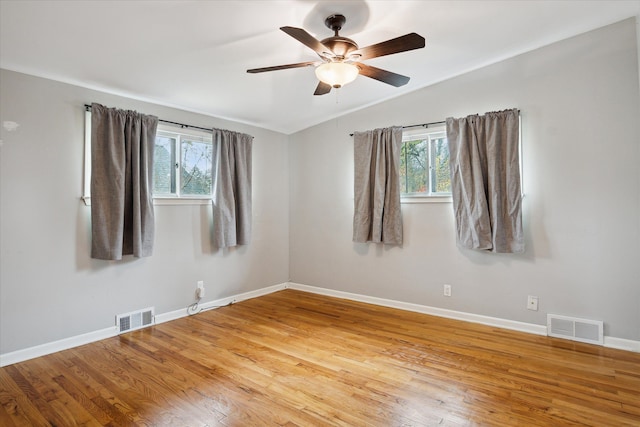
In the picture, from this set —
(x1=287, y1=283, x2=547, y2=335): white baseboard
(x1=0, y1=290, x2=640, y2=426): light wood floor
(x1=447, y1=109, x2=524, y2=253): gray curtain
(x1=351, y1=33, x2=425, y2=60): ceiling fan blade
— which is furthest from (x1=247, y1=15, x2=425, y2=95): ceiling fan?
(x1=287, y1=283, x2=547, y2=335): white baseboard

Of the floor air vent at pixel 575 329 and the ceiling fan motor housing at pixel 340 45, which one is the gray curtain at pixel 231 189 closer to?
the ceiling fan motor housing at pixel 340 45

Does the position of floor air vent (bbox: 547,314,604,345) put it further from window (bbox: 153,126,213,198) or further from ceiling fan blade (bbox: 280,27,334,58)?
window (bbox: 153,126,213,198)

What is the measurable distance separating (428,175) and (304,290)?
8.12 feet

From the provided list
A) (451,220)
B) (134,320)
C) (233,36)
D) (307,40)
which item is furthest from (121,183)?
(451,220)

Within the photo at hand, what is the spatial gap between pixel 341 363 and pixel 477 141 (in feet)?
8.47

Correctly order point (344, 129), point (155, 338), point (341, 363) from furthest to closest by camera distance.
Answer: point (344, 129)
point (155, 338)
point (341, 363)

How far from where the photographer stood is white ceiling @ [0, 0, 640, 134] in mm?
2354

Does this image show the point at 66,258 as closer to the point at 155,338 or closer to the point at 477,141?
the point at 155,338

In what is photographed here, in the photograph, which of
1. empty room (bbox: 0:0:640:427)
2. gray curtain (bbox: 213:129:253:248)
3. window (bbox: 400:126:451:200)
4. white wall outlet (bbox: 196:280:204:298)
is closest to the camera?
empty room (bbox: 0:0:640:427)

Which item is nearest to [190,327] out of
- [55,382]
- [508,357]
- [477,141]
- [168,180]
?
[55,382]

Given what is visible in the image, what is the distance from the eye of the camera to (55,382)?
2467mm

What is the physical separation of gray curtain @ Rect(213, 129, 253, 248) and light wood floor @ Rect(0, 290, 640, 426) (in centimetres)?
122

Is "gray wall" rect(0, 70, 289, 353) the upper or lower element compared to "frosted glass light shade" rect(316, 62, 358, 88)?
lower

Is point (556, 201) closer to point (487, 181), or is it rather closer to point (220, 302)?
point (487, 181)
